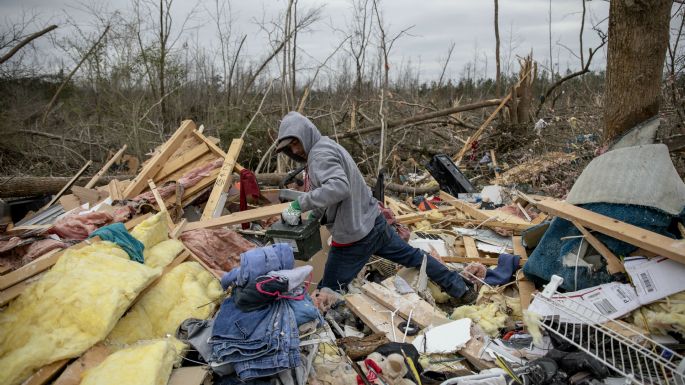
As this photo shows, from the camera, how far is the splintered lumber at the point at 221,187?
502 centimetres

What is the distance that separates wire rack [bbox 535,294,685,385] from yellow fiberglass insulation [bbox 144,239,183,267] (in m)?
2.85

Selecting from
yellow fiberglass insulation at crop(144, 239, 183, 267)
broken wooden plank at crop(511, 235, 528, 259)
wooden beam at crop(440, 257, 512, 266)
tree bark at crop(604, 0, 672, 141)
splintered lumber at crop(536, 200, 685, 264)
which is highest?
tree bark at crop(604, 0, 672, 141)

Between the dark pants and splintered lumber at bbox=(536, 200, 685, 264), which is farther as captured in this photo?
the dark pants

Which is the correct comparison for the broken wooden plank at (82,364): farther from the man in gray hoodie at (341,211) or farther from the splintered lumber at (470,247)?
the splintered lumber at (470,247)

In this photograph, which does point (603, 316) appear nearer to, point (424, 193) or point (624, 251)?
point (624, 251)

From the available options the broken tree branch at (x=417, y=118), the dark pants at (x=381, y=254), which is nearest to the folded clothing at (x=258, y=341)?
the dark pants at (x=381, y=254)

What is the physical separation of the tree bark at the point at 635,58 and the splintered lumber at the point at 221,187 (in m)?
4.19

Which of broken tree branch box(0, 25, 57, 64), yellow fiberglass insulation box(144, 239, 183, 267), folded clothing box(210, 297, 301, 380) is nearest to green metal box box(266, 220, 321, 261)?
folded clothing box(210, 297, 301, 380)

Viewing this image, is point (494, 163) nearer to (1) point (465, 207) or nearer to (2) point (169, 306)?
(1) point (465, 207)

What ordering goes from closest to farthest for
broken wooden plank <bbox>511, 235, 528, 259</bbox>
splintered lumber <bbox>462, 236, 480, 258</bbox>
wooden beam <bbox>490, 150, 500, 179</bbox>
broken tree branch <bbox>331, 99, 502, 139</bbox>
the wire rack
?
the wire rack → broken wooden plank <bbox>511, 235, 528, 259</bbox> → splintered lumber <bbox>462, 236, 480, 258</bbox> → wooden beam <bbox>490, 150, 500, 179</bbox> → broken tree branch <bbox>331, 99, 502, 139</bbox>

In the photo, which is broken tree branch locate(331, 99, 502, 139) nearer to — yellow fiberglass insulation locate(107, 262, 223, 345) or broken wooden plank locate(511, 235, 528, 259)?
broken wooden plank locate(511, 235, 528, 259)

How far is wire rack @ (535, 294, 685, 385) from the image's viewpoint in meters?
2.27

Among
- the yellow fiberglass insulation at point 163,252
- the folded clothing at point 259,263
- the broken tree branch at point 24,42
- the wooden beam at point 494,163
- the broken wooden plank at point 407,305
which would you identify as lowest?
the broken wooden plank at point 407,305

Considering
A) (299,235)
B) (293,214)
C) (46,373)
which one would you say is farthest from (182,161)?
(46,373)
